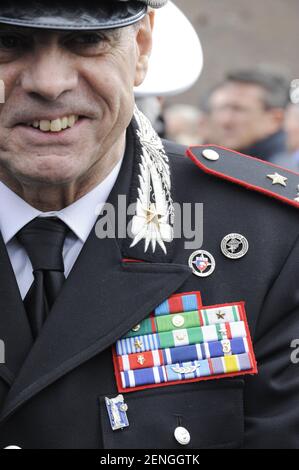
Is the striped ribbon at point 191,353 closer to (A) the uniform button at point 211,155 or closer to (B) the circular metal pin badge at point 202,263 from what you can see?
(B) the circular metal pin badge at point 202,263

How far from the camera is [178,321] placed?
9.61 feet

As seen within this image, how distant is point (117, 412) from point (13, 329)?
351mm

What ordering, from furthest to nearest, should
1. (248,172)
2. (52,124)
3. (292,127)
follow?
(292,127) < (248,172) < (52,124)

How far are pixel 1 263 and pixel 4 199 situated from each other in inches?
7.8

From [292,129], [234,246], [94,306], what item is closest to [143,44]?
[234,246]

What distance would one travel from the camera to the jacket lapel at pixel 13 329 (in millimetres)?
2828

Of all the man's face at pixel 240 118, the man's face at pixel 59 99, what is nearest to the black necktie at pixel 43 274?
the man's face at pixel 59 99

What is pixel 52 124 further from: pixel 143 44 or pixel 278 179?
pixel 278 179

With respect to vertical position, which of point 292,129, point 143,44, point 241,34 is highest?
point 241,34

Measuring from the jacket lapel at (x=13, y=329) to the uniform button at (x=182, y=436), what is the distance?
1.47 ft

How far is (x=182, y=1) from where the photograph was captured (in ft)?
47.2

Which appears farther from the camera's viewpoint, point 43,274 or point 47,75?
point 43,274

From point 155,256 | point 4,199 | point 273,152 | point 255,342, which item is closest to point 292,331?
point 255,342

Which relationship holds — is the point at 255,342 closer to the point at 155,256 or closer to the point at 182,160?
the point at 155,256
